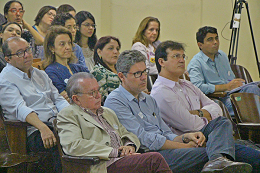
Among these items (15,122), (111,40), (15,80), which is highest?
(111,40)

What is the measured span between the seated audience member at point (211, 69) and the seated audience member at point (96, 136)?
5.35 feet

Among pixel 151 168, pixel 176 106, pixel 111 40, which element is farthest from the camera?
pixel 111 40

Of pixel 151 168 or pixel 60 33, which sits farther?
pixel 60 33

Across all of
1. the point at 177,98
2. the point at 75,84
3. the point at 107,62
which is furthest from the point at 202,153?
the point at 107,62

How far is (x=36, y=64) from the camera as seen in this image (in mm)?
2982

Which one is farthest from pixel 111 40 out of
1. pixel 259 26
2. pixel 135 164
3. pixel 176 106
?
pixel 259 26

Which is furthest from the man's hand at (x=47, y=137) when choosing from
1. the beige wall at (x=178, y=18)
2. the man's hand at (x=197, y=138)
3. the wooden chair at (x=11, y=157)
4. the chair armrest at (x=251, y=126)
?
the beige wall at (x=178, y=18)

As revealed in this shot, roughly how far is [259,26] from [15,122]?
15.3ft

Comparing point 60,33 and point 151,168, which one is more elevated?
point 60,33

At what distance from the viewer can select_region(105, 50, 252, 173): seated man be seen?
221 centimetres

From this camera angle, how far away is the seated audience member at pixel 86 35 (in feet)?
12.4

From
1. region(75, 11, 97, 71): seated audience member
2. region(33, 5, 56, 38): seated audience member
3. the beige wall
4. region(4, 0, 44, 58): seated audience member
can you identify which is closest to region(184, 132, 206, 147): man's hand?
region(75, 11, 97, 71): seated audience member

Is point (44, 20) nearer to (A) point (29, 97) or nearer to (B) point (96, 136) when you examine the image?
(A) point (29, 97)

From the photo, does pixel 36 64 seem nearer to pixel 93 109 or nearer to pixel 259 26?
pixel 93 109
